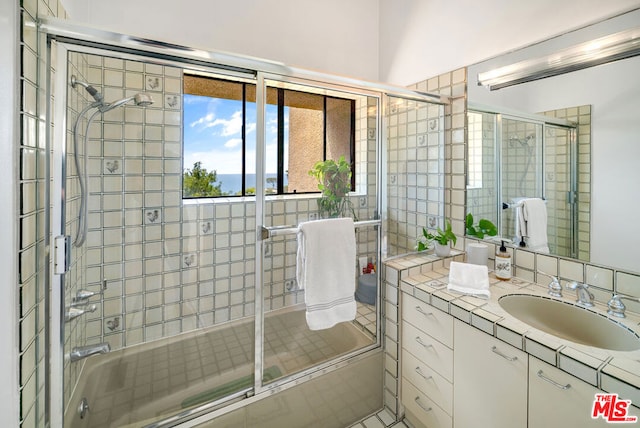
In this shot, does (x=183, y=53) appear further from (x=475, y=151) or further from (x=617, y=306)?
(x=617, y=306)

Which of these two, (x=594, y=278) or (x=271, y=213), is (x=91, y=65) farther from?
(x=594, y=278)

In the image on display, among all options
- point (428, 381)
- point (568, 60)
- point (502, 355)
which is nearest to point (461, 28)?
point (568, 60)

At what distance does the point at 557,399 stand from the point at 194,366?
65.1 inches

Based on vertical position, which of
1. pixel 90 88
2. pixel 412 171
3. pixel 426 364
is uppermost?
pixel 90 88

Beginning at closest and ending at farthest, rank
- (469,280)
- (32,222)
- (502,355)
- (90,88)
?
(32,222), (502,355), (90,88), (469,280)

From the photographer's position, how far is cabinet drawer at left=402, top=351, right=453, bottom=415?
135 cm

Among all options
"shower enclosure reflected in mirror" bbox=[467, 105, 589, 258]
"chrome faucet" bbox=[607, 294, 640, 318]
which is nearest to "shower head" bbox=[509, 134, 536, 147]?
"shower enclosure reflected in mirror" bbox=[467, 105, 589, 258]

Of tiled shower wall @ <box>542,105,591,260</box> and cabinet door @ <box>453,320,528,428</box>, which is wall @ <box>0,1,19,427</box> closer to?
cabinet door @ <box>453,320,528,428</box>

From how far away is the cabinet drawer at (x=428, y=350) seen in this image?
1354 mm

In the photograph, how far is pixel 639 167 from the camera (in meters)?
1.18

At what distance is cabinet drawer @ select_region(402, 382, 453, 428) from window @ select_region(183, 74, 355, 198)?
1.23m

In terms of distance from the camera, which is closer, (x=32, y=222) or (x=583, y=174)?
(x=32, y=222)

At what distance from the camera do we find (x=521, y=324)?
1132 mm

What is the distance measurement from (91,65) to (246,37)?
972 mm
